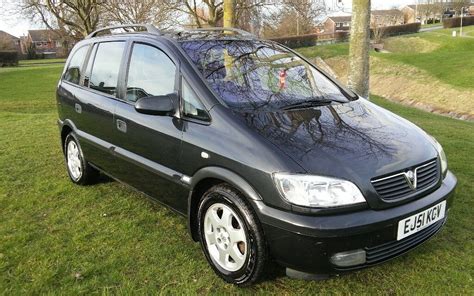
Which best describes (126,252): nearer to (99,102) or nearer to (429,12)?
(99,102)

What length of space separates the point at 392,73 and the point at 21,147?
1912 centimetres

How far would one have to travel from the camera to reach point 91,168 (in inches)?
193

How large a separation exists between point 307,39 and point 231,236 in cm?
4122

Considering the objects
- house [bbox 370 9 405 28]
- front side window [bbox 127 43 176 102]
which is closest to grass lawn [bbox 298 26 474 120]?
front side window [bbox 127 43 176 102]

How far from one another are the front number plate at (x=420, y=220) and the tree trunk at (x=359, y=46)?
4.69 meters

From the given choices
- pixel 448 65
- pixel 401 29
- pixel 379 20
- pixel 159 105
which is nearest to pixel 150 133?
pixel 159 105

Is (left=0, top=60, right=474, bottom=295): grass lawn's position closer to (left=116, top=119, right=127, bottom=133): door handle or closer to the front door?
the front door

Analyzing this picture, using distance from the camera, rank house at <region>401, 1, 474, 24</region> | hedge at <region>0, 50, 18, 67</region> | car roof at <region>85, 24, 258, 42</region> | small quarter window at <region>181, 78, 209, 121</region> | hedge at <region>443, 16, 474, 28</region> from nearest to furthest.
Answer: small quarter window at <region>181, 78, 209, 121</region> < car roof at <region>85, 24, 258, 42</region> < hedge at <region>0, 50, 18, 67</region> < hedge at <region>443, 16, 474, 28</region> < house at <region>401, 1, 474, 24</region>

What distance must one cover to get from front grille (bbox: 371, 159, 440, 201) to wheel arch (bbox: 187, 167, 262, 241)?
752mm

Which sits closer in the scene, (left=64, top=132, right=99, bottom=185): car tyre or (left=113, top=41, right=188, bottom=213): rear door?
(left=113, top=41, right=188, bottom=213): rear door

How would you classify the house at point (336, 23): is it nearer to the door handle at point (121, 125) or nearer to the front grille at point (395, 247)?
the door handle at point (121, 125)

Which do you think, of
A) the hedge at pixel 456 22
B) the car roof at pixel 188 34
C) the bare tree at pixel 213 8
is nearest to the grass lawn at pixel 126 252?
the car roof at pixel 188 34

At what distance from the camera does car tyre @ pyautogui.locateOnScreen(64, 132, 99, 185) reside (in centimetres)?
491

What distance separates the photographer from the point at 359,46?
7.26 meters
